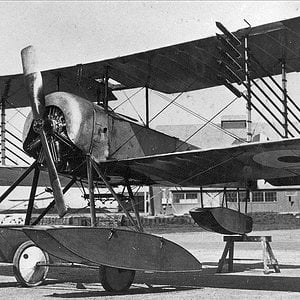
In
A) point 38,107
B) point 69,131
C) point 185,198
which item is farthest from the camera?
point 185,198

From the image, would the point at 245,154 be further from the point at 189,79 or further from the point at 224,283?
the point at 189,79

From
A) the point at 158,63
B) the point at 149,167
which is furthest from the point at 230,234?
the point at 158,63

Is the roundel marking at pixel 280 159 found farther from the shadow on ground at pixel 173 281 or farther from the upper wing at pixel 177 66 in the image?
the shadow on ground at pixel 173 281

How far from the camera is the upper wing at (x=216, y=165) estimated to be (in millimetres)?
8133

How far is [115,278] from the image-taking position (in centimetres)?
845

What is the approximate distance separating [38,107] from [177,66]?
2.92 m

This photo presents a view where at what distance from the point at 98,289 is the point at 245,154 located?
3079mm

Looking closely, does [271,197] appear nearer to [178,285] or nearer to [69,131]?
[178,285]

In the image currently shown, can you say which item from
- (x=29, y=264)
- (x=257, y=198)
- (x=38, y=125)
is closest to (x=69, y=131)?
(x=38, y=125)

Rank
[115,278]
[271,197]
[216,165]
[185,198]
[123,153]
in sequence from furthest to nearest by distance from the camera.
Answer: [271,197], [185,198], [123,153], [216,165], [115,278]

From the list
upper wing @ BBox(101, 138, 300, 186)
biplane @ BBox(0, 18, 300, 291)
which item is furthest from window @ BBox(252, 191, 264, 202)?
biplane @ BBox(0, 18, 300, 291)

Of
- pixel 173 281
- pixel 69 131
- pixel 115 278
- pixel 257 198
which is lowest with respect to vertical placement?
pixel 173 281

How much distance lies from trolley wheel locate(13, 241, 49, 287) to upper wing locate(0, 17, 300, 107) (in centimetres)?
303

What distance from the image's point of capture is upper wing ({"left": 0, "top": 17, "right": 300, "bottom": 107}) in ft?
29.5
